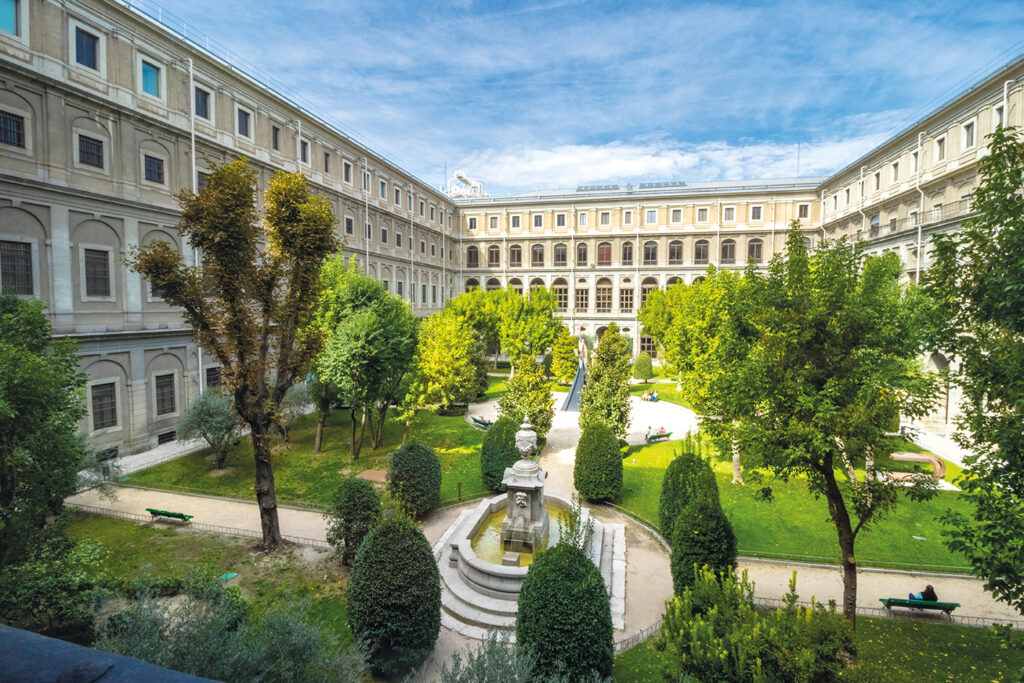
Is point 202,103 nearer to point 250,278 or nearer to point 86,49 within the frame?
point 86,49

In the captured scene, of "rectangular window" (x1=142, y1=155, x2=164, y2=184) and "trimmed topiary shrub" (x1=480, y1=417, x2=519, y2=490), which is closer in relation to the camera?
"trimmed topiary shrub" (x1=480, y1=417, x2=519, y2=490)

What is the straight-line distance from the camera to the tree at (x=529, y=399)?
20.1 metres

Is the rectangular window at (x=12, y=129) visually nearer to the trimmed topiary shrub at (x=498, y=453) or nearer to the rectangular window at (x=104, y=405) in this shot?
the rectangular window at (x=104, y=405)

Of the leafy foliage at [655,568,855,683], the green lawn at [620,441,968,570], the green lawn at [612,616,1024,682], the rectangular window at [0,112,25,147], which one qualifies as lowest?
the green lawn at [612,616,1024,682]

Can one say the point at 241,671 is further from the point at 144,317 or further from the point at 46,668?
the point at 144,317

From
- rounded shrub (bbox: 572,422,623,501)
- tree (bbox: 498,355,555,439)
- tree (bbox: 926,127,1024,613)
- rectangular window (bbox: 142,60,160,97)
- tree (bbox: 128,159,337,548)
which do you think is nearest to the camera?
tree (bbox: 926,127,1024,613)

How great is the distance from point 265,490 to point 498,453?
7129 millimetres

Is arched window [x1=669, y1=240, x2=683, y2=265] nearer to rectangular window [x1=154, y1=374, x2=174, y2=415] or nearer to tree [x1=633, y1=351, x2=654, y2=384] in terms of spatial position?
tree [x1=633, y1=351, x2=654, y2=384]

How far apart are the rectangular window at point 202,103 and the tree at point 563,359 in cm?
2467

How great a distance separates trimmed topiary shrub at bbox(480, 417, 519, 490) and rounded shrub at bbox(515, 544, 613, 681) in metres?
8.80

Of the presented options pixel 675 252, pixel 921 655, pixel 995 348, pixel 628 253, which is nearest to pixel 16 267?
pixel 995 348

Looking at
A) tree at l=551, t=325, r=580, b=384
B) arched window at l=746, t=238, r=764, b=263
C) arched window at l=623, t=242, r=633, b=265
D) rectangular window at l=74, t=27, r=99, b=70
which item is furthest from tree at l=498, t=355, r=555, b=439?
arched window at l=746, t=238, r=764, b=263

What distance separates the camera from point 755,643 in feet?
18.1

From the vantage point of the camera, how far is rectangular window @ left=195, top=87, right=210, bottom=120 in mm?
23469
